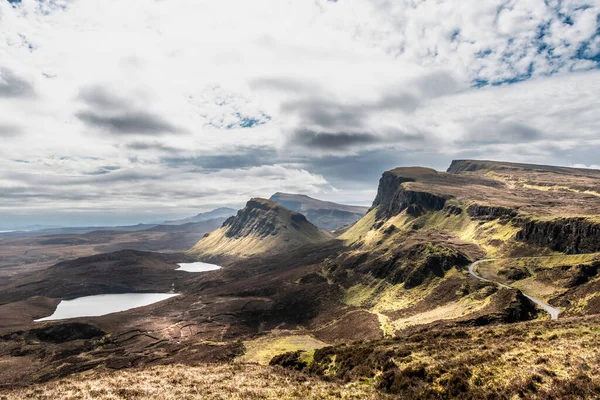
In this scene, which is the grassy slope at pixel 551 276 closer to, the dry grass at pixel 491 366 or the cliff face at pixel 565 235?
the cliff face at pixel 565 235

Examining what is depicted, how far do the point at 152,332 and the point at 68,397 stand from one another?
126m

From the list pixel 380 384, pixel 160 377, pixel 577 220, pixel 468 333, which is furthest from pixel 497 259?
pixel 160 377

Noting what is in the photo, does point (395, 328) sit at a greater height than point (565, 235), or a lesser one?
lesser

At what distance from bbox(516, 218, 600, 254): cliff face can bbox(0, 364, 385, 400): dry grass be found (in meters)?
125

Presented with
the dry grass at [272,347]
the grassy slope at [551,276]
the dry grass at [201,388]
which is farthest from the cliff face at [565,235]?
the dry grass at [201,388]

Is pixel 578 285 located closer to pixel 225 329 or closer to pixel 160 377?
pixel 160 377

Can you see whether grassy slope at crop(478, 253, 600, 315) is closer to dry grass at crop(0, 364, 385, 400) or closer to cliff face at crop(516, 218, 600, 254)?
cliff face at crop(516, 218, 600, 254)

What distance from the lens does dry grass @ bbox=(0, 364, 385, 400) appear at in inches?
1030

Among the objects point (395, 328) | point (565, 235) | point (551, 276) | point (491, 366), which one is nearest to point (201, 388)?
point (491, 366)

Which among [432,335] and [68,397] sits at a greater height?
[68,397]

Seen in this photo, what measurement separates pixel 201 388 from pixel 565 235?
14377cm

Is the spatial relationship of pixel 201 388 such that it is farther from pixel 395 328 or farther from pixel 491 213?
pixel 491 213

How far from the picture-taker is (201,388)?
28.0m

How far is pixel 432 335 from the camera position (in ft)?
145
